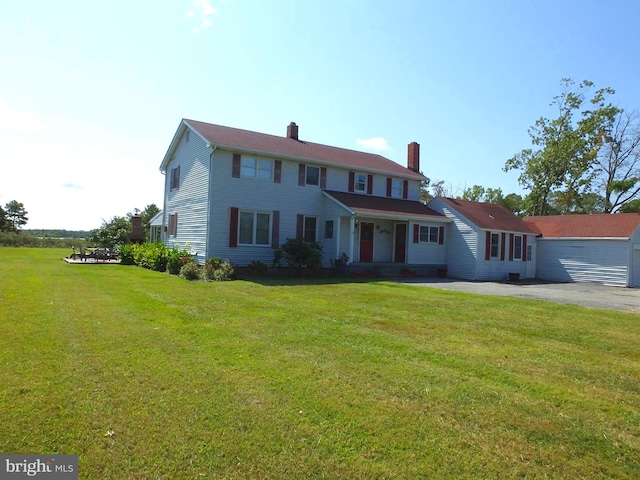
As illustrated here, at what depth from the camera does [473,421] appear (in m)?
3.64

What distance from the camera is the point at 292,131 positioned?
23.5 meters

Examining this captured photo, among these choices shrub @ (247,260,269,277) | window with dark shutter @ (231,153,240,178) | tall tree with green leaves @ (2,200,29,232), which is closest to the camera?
shrub @ (247,260,269,277)

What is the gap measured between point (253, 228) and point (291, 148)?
4609 millimetres

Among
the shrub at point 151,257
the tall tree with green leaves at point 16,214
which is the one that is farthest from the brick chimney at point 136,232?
the tall tree with green leaves at point 16,214

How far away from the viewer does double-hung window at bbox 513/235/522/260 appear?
22.6 meters

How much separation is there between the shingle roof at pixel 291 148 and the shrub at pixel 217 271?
487 centimetres

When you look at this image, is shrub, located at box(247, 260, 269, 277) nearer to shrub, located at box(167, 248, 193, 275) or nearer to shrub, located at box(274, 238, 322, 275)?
shrub, located at box(274, 238, 322, 275)

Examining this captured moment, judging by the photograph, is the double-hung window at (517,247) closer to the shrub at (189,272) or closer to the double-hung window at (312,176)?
the double-hung window at (312,176)

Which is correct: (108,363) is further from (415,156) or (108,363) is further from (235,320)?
(415,156)

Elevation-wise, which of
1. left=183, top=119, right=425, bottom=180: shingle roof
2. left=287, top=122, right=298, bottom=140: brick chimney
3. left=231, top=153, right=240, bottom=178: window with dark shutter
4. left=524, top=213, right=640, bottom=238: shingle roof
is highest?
left=287, top=122, right=298, bottom=140: brick chimney

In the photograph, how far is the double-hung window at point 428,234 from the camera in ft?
69.6

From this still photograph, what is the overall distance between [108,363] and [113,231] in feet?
105

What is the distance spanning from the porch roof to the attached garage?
22.2ft

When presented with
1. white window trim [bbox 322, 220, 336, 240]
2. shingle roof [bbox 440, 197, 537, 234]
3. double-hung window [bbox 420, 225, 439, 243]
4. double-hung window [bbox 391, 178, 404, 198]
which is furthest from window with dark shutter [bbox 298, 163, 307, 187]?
shingle roof [bbox 440, 197, 537, 234]
